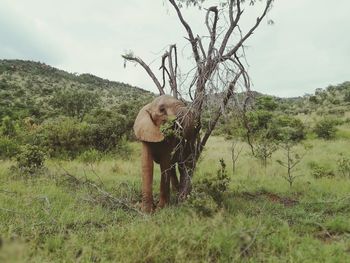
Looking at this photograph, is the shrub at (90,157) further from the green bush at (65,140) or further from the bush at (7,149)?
the bush at (7,149)

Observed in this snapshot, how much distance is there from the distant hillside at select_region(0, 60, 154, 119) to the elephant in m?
25.1

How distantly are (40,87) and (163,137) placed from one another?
46794 millimetres

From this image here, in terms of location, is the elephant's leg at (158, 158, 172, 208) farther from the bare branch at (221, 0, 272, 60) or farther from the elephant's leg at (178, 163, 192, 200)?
the bare branch at (221, 0, 272, 60)

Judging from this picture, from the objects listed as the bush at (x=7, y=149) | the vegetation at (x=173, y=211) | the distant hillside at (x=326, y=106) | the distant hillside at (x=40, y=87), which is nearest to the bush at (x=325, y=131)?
the vegetation at (x=173, y=211)

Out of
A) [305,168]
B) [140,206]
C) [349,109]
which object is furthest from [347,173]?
[349,109]

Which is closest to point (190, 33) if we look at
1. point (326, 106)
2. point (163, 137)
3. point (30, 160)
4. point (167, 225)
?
point (163, 137)

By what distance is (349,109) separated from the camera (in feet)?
112

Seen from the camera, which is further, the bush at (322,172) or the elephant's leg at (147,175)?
the bush at (322,172)

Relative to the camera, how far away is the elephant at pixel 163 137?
7.36m

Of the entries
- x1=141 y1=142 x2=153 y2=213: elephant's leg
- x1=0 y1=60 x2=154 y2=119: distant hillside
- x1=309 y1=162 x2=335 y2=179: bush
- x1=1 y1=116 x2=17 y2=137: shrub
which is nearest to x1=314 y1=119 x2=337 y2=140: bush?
x1=309 y1=162 x2=335 y2=179: bush

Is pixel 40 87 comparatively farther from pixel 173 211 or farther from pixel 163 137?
pixel 173 211

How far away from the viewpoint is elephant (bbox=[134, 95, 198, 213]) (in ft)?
24.1

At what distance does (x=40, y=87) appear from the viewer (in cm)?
5112

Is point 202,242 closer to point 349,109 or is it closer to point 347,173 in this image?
point 347,173
